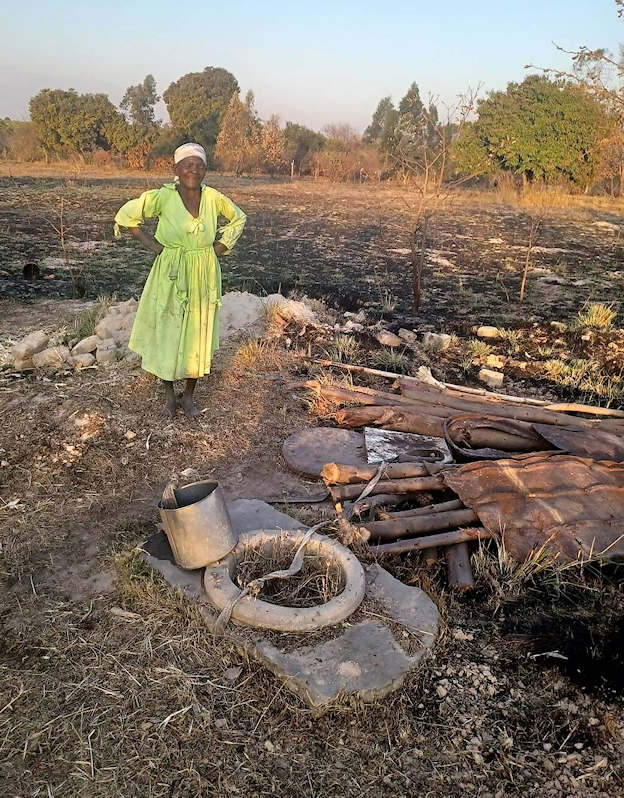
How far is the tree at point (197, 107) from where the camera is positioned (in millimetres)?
32406

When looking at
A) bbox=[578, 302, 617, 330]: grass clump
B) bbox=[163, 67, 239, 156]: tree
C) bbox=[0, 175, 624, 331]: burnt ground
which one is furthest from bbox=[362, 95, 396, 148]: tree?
bbox=[578, 302, 617, 330]: grass clump

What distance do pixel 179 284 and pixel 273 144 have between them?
2747 cm

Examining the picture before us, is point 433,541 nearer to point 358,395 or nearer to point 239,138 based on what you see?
point 358,395

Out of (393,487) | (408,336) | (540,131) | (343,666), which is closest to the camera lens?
(343,666)

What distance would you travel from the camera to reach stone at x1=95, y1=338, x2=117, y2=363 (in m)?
5.72

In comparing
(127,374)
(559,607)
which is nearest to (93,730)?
(559,607)

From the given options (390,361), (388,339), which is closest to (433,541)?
(390,361)

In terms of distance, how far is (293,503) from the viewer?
154 inches

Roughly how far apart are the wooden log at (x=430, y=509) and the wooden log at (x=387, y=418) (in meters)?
1.17

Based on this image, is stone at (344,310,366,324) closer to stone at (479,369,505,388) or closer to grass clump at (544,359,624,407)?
stone at (479,369,505,388)

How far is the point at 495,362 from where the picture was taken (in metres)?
6.70

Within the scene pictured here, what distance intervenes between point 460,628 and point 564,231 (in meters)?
16.6

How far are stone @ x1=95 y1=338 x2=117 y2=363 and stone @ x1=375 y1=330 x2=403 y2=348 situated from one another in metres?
2.85

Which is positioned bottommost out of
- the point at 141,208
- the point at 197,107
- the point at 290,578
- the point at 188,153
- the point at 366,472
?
the point at 290,578
